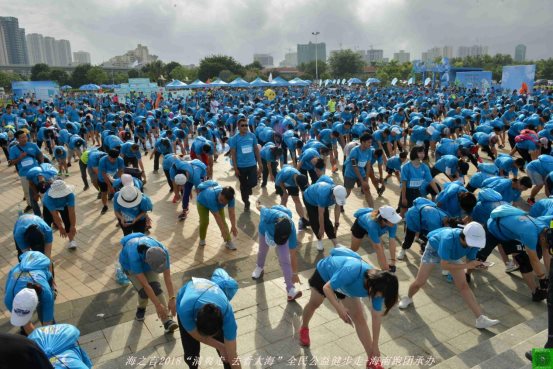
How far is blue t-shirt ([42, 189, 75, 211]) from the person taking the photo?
19.4 feet

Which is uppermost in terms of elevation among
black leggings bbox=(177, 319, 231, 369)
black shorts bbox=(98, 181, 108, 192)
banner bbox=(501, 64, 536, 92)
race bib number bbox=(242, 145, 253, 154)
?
banner bbox=(501, 64, 536, 92)

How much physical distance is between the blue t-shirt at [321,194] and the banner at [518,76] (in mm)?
28818

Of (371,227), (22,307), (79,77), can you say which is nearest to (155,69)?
(79,77)

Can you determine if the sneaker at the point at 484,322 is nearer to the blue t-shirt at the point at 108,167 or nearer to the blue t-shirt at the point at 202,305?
the blue t-shirt at the point at 202,305

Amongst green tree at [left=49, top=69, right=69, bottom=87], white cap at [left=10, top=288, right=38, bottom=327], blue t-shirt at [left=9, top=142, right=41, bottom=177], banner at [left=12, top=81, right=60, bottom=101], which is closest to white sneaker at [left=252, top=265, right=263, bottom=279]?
white cap at [left=10, top=288, right=38, bottom=327]

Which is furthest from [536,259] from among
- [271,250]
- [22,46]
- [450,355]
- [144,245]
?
[22,46]

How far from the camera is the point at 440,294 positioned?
5.16 m

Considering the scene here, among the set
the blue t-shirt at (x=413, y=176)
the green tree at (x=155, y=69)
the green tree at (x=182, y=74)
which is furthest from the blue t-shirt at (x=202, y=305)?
the green tree at (x=155, y=69)

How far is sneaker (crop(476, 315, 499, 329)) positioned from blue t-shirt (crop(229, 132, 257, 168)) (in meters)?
4.98

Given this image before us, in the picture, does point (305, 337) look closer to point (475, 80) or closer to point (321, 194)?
point (321, 194)

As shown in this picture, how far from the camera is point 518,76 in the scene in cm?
2952

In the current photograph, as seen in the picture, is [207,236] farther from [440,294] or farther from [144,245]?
[440,294]

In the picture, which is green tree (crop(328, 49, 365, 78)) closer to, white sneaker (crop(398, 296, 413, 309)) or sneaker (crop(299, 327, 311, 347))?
white sneaker (crop(398, 296, 413, 309))

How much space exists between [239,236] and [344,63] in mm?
73704
